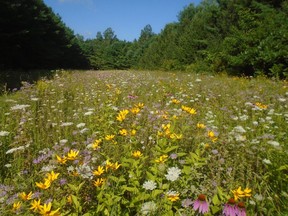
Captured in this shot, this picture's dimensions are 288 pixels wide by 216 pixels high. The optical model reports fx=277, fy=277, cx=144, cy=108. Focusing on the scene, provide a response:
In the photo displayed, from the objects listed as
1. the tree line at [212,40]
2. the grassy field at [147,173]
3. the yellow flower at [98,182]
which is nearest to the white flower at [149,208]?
the grassy field at [147,173]

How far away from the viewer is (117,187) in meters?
2.04

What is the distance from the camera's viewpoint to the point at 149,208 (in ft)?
5.84

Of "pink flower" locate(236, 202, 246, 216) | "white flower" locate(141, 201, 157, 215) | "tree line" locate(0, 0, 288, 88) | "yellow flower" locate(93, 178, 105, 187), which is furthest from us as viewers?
"tree line" locate(0, 0, 288, 88)

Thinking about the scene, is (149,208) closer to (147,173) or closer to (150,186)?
(150,186)

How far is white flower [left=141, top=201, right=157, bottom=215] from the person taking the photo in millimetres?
1756

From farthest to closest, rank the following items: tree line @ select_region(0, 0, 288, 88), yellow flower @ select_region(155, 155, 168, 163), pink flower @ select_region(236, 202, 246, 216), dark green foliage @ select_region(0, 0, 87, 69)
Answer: dark green foliage @ select_region(0, 0, 87, 69)
tree line @ select_region(0, 0, 288, 88)
yellow flower @ select_region(155, 155, 168, 163)
pink flower @ select_region(236, 202, 246, 216)

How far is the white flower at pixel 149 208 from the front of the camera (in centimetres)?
176

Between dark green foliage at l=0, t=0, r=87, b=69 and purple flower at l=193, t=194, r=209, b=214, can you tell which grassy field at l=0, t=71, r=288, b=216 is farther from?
dark green foliage at l=0, t=0, r=87, b=69

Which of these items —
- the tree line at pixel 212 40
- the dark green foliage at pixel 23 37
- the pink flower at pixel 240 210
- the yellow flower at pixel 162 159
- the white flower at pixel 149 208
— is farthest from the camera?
the dark green foliage at pixel 23 37

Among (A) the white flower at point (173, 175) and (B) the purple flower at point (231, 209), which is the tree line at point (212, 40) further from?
(B) the purple flower at point (231, 209)

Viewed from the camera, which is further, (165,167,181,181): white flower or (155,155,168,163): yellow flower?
(155,155,168,163): yellow flower

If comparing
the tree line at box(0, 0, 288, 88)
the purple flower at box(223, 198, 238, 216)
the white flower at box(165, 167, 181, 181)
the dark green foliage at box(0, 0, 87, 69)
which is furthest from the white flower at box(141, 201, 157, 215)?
the dark green foliage at box(0, 0, 87, 69)

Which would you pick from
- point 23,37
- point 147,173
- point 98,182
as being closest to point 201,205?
point 147,173

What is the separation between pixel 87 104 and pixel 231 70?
447 inches
